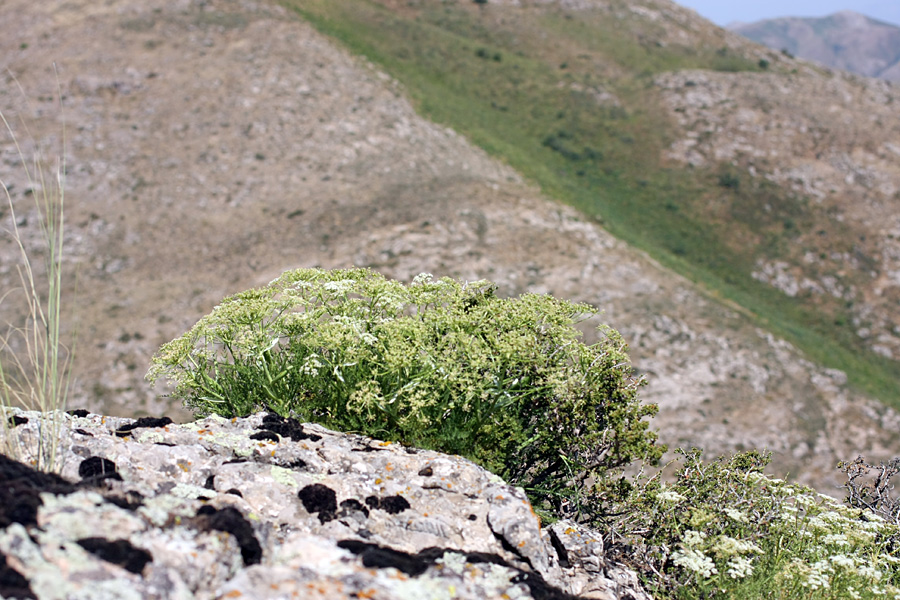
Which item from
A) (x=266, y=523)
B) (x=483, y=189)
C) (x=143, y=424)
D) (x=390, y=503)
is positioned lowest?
(x=143, y=424)

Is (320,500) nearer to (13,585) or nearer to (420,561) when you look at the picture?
(420,561)

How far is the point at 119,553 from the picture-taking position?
10.9ft

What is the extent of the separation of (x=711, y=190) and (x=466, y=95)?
16.7 m

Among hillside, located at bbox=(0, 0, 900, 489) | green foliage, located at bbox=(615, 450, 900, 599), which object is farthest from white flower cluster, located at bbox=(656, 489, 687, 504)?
hillside, located at bbox=(0, 0, 900, 489)

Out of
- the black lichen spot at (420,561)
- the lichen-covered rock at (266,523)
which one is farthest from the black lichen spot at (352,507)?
the black lichen spot at (420,561)

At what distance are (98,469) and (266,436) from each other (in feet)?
4.46

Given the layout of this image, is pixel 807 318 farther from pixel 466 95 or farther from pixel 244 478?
pixel 244 478

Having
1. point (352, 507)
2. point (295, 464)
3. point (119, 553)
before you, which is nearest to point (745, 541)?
point (352, 507)

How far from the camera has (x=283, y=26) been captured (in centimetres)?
3681

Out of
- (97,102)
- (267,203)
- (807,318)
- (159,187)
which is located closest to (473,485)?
(267,203)

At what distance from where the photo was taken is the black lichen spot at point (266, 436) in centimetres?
554

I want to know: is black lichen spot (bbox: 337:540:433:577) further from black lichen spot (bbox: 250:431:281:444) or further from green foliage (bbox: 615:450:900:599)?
green foliage (bbox: 615:450:900:599)

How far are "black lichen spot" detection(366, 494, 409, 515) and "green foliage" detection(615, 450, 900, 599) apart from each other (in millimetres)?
2374

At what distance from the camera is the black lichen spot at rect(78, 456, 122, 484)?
4445mm
